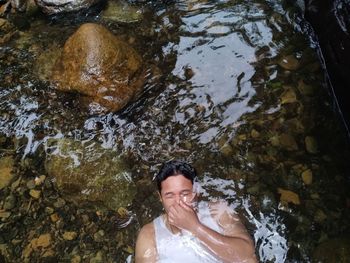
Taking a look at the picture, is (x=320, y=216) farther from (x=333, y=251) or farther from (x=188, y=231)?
(x=188, y=231)

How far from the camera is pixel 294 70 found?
5.28 metres

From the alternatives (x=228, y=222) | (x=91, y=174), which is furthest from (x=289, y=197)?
(x=91, y=174)

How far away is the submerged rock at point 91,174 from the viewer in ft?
14.9

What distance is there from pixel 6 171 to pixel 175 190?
2265mm

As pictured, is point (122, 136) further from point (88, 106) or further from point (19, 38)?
point (19, 38)

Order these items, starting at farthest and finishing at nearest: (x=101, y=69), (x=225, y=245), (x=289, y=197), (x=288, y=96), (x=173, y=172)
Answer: (x=101, y=69), (x=288, y=96), (x=289, y=197), (x=173, y=172), (x=225, y=245)

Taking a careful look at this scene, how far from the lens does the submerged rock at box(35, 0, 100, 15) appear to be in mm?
6695

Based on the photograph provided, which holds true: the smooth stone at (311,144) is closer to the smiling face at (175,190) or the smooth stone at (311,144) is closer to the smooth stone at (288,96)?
the smooth stone at (288,96)

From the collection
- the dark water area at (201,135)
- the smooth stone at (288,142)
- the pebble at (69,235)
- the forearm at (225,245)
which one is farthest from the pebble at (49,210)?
the smooth stone at (288,142)

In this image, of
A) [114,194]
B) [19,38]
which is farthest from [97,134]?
[19,38]

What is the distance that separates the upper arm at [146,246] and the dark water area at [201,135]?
13.4 inches

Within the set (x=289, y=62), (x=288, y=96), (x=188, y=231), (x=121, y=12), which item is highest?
(x=121, y=12)

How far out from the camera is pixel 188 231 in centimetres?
371

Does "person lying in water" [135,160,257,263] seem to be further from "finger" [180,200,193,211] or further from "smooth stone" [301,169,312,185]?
"smooth stone" [301,169,312,185]
